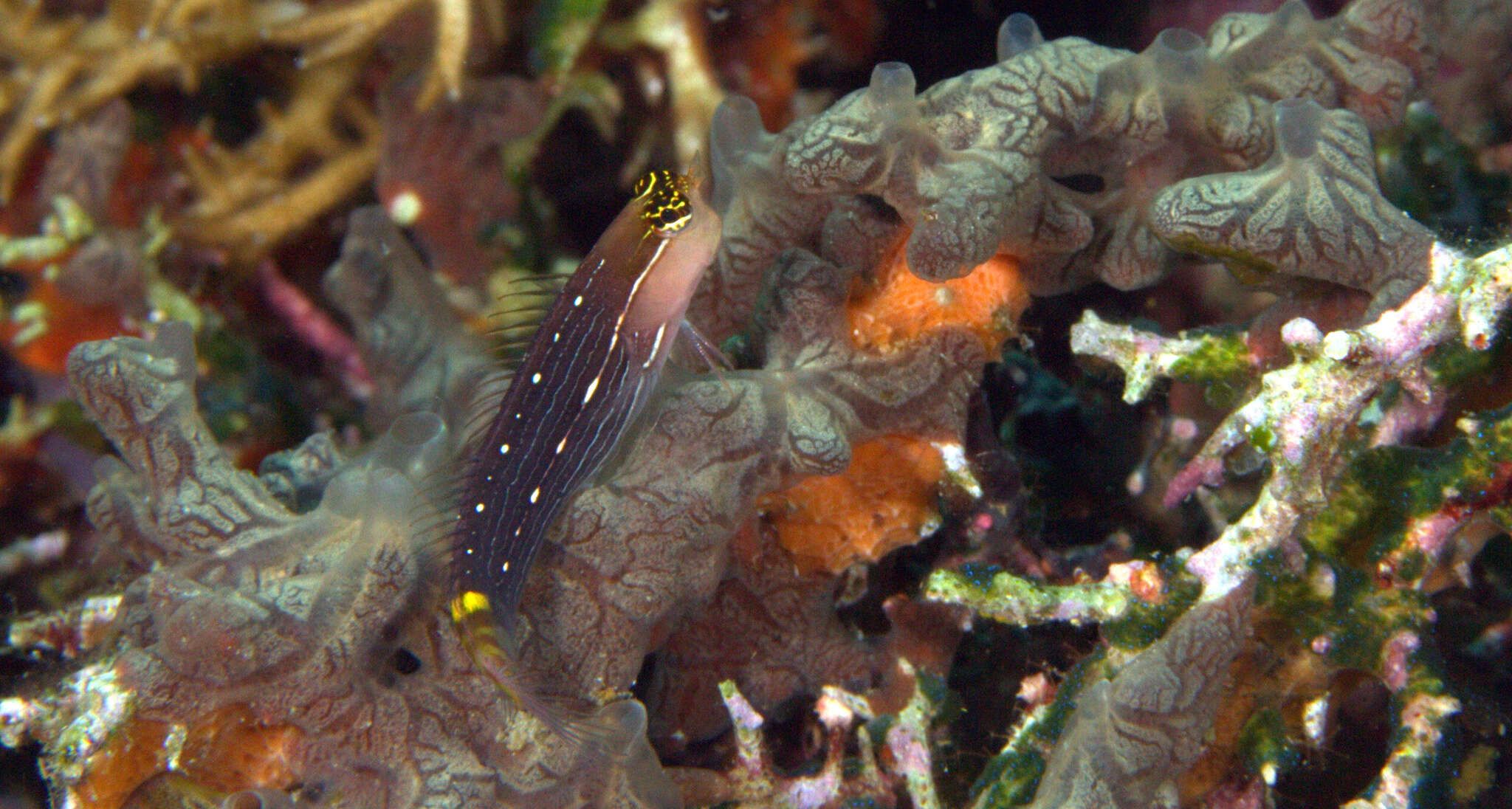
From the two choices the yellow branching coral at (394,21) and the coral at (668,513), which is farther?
the yellow branching coral at (394,21)

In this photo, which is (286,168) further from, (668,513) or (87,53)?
(668,513)

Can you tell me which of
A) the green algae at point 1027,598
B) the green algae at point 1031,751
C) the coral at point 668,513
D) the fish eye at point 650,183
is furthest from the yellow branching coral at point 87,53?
the green algae at point 1031,751

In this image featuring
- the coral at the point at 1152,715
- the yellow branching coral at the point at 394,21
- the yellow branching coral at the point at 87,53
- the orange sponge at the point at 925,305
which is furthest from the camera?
the yellow branching coral at the point at 87,53

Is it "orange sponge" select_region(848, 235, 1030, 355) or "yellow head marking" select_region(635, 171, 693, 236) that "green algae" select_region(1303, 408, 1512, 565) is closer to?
"orange sponge" select_region(848, 235, 1030, 355)

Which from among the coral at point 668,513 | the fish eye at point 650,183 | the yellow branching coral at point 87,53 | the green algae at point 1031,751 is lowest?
the green algae at point 1031,751

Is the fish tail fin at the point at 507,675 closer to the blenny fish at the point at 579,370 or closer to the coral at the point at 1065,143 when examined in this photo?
the blenny fish at the point at 579,370

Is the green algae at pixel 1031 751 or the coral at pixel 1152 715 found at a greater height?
the coral at pixel 1152 715

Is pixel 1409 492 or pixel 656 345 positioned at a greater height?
pixel 656 345

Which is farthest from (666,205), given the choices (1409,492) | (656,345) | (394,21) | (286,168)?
(286,168)

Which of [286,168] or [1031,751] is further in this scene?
[286,168]

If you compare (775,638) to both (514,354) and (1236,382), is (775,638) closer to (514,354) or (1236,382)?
(514,354)
